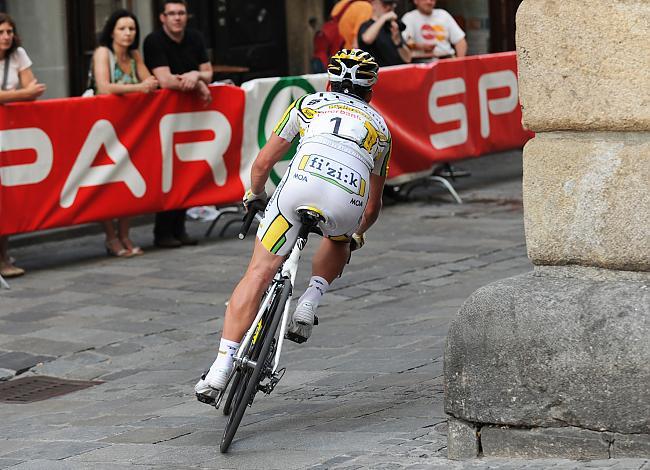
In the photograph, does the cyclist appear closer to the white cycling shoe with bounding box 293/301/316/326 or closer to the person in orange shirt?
the white cycling shoe with bounding box 293/301/316/326

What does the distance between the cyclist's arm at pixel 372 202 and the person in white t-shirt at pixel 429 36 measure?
27.0 ft

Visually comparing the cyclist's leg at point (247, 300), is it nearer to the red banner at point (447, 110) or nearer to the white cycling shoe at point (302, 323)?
the white cycling shoe at point (302, 323)

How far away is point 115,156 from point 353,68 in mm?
4901

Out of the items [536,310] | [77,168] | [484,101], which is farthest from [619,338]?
[484,101]

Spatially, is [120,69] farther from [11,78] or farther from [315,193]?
[315,193]

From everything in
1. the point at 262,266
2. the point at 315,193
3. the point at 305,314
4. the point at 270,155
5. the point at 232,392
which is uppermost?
the point at 270,155

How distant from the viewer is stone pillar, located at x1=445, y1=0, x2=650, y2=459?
4.79 m

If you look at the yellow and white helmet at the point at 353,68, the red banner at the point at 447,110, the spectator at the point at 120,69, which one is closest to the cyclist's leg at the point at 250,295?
the yellow and white helmet at the point at 353,68

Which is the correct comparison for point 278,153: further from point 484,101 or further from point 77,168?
point 484,101

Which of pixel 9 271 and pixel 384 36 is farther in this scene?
pixel 384 36

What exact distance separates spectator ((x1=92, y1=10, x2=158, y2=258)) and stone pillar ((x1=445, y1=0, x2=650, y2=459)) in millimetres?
6058

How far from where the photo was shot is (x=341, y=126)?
229 inches

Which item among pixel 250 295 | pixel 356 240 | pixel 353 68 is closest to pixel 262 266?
pixel 250 295

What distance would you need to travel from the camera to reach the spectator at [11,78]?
9.99 metres
